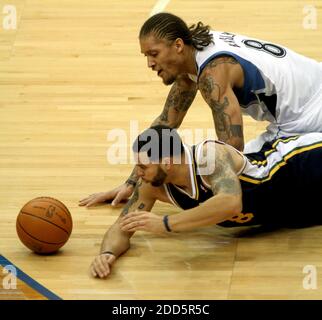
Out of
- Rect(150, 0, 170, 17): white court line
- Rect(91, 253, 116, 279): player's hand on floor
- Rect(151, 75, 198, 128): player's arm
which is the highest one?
Rect(150, 0, 170, 17): white court line

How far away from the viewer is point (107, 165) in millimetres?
8430

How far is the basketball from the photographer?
6.98 meters

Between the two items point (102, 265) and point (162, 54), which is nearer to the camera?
point (102, 265)

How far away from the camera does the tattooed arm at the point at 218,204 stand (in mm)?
6734

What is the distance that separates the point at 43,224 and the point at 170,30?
154 centimetres

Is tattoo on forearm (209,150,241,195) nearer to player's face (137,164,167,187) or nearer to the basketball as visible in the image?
player's face (137,164,167,187)

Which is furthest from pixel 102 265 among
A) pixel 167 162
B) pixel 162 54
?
pixel 162 54

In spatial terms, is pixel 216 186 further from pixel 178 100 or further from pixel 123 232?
pixel 178 100

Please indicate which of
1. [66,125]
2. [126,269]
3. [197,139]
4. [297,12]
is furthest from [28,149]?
[297,12]

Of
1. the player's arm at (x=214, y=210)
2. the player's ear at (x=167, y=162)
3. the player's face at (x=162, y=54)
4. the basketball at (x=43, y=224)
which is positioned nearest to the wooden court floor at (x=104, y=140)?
the basketball at (x=43, y=224)

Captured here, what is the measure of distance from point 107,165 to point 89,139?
18.0 inches

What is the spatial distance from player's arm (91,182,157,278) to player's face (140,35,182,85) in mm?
794

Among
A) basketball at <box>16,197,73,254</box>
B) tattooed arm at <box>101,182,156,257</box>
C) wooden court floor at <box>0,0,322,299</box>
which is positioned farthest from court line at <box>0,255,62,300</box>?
tattooed arm at <box>101,182,156,257</box>

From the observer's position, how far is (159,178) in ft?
22.7
